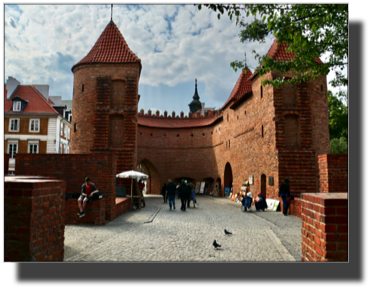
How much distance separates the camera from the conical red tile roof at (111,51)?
19562 millimetres

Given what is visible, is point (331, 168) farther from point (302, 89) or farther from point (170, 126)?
point (170, 126)

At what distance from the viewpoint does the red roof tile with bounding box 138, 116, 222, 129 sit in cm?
3444

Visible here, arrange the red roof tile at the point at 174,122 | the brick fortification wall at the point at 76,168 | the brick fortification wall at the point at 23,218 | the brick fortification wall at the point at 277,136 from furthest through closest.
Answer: the red roof tile at the point at 174,122 → the brick fortification wall at the point at 277,136 → the brick fortification wall at the point at 76,168 → the brick fortification wall at the point at 23,218

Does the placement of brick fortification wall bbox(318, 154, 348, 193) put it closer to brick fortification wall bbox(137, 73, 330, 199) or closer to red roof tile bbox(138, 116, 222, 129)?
brick fortification wall bbox(137, 73, 330, 199)

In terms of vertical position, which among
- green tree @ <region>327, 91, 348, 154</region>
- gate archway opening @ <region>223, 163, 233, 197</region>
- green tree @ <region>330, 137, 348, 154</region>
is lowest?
gate archway opening @ <region>223, 163, 233, 197</region>

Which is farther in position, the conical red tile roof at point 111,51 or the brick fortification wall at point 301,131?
the conical red tile roof at point 111,51

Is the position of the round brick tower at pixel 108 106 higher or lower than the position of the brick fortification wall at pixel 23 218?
higher

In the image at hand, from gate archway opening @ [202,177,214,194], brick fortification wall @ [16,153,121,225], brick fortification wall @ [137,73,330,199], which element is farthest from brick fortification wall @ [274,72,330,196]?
gate archway opening @ [202,177,214,194]

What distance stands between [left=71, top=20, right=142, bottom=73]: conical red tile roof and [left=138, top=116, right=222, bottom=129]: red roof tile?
527 inches

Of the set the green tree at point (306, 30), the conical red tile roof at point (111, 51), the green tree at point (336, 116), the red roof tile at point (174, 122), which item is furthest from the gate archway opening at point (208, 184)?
the green tree at point (306, 30)

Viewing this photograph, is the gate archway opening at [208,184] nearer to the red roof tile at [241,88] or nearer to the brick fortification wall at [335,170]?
the red roof tile at [241,88]

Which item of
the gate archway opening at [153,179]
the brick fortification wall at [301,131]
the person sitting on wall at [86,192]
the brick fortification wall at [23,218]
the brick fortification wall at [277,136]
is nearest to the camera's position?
the brick fortification wall at [23,218]

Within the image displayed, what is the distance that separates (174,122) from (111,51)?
16.8 m
